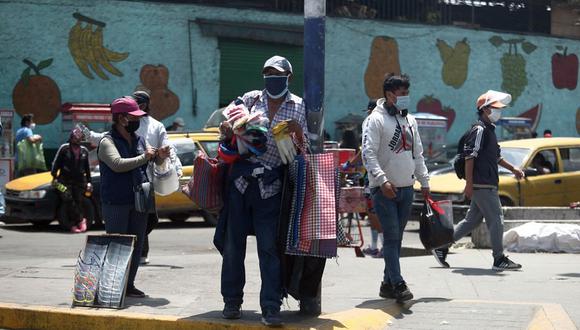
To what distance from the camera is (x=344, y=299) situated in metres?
8.68

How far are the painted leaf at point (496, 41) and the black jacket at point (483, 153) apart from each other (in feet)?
69.5

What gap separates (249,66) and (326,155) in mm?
19681

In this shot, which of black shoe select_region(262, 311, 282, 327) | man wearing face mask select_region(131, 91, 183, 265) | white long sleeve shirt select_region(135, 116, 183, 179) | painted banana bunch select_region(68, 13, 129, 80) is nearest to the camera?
black shoe select_region(262, 311, 282, 327)

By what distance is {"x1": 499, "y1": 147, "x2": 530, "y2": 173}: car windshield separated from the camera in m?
17.3

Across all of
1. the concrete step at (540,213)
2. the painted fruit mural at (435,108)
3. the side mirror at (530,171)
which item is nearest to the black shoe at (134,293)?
the concrete step at (540,213)

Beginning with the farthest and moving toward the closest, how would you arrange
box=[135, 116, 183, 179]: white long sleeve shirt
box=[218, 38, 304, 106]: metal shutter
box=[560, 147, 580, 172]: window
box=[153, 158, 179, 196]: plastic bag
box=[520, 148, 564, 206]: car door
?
box=[218, 38, 304, 106]: metal shutter < box=[560, 147, 580, 172]: window < box=[520, 148, 564, 206]: car door < box=[135, 116, 183, 179]: white long sleeve shirt < box=[153, 158, 179, 196]: plastic bag

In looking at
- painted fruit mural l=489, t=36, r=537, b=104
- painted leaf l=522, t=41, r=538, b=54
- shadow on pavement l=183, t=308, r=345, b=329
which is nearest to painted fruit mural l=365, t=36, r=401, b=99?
painted fruit mural l=489, t=36, r=537, b=104

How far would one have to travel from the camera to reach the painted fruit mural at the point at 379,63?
95.0 feet

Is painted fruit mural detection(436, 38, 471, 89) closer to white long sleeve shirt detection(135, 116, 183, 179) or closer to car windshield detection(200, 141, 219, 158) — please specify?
car windshield detection(200, 141, 219, 158)

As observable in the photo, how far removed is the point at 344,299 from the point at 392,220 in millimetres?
792

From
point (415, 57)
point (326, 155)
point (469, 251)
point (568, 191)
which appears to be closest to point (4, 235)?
point (469, 251)

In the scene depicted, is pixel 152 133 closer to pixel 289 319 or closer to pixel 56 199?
pixel 289 319

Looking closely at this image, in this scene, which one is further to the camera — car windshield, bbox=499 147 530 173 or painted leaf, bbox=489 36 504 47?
painted leaf, bbox=489 36 504 47

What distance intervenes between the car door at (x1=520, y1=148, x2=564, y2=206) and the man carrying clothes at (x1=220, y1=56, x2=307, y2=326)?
34.6ft
